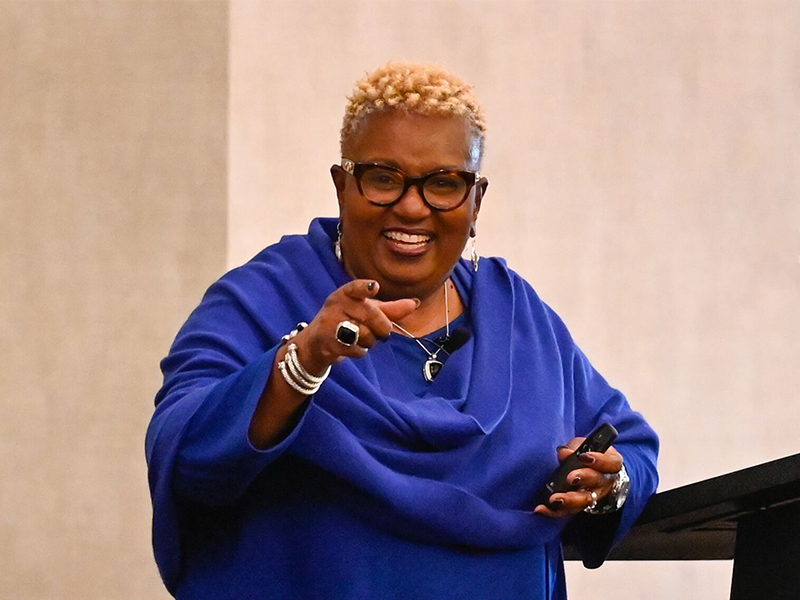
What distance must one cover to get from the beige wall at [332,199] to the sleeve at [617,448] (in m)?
1.38

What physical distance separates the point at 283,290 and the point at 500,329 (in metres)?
0.35

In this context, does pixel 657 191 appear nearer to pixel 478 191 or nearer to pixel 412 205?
pixel 478 191

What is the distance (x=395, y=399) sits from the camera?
5.98 feet

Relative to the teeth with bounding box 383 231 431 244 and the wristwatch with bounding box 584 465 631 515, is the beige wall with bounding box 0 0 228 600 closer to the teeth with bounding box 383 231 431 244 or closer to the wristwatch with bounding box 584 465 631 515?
the teeth with bounding box 383 231 431 244

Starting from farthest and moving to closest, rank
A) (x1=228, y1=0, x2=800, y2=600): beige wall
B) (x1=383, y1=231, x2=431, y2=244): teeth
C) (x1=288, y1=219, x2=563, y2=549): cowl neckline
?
(x1=228, y1=0, x2=800, y2=600): beige wall, (x1=383, y1=231, x2=431, y2=244): teeth, (x1=288, y1=219, x2=563, y2=549): cowl neckline

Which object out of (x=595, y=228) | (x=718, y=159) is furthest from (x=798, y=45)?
(x=595, y=228)

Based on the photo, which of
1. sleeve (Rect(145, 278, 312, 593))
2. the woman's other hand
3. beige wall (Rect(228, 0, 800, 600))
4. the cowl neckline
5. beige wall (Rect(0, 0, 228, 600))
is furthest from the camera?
beige wall (Rect(228, 0, 800, 600))

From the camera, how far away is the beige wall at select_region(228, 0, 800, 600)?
3607 millimetres

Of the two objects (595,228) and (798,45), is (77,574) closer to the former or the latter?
(595,228)

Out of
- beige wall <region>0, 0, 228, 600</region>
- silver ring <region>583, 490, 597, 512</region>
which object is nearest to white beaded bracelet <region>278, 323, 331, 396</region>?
silver ring <region>583, 490, 597, 512</region>

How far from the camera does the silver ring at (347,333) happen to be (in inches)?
58.6

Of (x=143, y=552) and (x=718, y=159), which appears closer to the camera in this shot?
(x=143, y=552)

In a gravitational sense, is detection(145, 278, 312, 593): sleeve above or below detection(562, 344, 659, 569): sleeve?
above

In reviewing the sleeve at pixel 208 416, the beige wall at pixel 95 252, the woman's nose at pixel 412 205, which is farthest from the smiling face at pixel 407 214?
the beige wall at pixel 95 252
